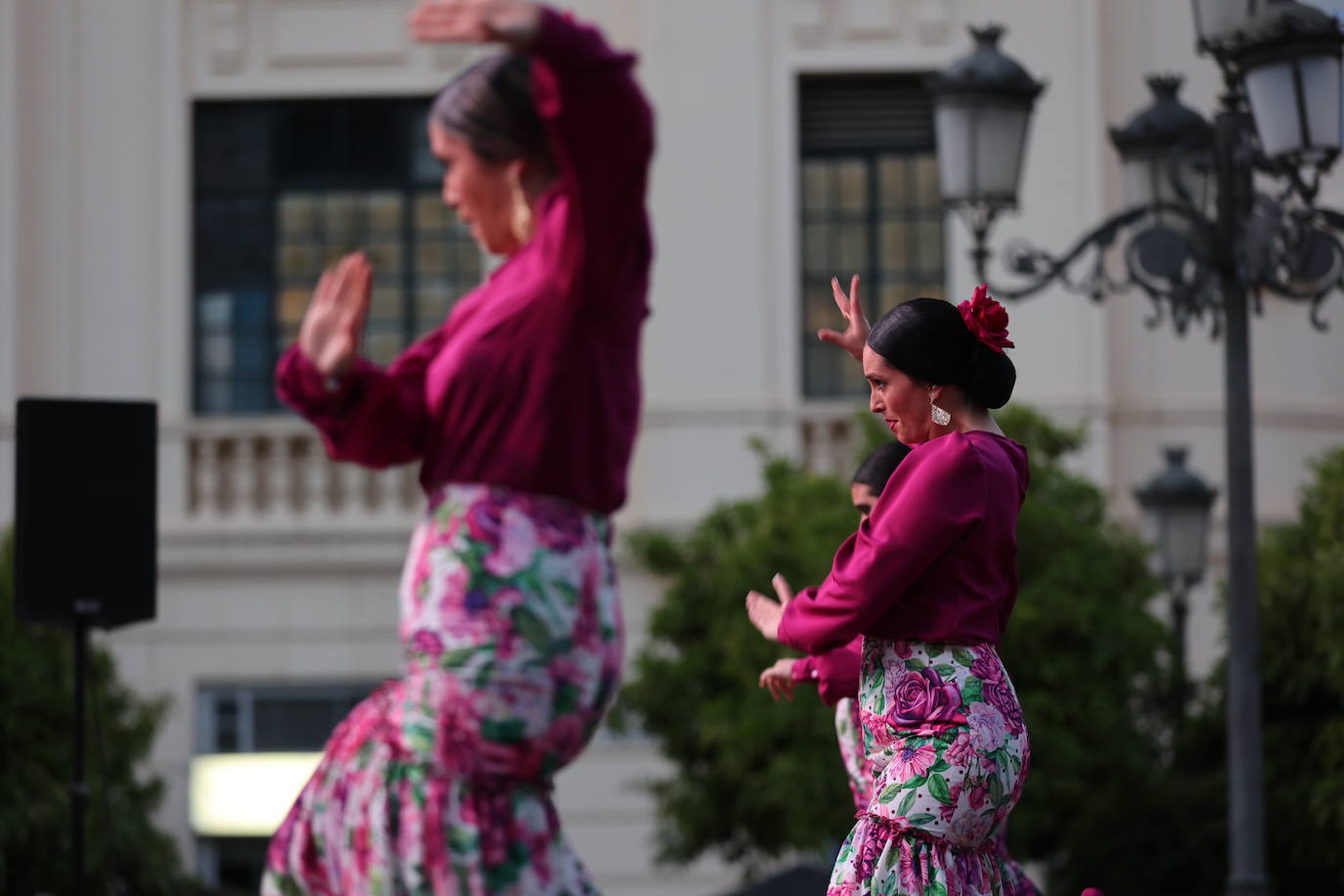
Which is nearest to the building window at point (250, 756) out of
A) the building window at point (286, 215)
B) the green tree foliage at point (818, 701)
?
the building window at point (286, 215)

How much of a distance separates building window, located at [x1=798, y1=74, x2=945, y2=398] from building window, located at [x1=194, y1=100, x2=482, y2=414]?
2593 mm

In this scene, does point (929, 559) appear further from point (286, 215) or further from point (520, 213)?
point (286, 215)

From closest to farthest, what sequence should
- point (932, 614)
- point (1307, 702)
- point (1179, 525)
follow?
point (932, 614), point (1307, 702), point (1179, 525)

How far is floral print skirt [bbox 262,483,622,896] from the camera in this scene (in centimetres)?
324

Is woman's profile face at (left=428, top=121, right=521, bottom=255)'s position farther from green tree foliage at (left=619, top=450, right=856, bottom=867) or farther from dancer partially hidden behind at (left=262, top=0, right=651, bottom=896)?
green tree foliage at (left=619, top=450, right=856, bottom=867)

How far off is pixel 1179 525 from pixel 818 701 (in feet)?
13.1

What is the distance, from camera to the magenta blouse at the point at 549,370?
3264 mm

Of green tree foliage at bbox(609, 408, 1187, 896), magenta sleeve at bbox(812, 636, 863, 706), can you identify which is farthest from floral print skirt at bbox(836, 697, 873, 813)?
green tree foliage at bbox(609, 408, 1187, 896)

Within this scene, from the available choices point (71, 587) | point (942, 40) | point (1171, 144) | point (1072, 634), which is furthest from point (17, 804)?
point (942, 40)

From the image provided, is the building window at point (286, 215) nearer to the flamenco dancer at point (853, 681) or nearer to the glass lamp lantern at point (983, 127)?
the glass lamp lantern at point (983, 127)

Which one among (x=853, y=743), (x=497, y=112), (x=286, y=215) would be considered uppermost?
(x=286, y=215)

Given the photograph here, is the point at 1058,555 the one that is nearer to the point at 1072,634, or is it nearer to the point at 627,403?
the point at 1072,634

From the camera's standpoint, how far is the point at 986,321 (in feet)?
13.9

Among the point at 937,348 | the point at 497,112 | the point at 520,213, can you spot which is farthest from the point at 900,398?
the point at 497,112
